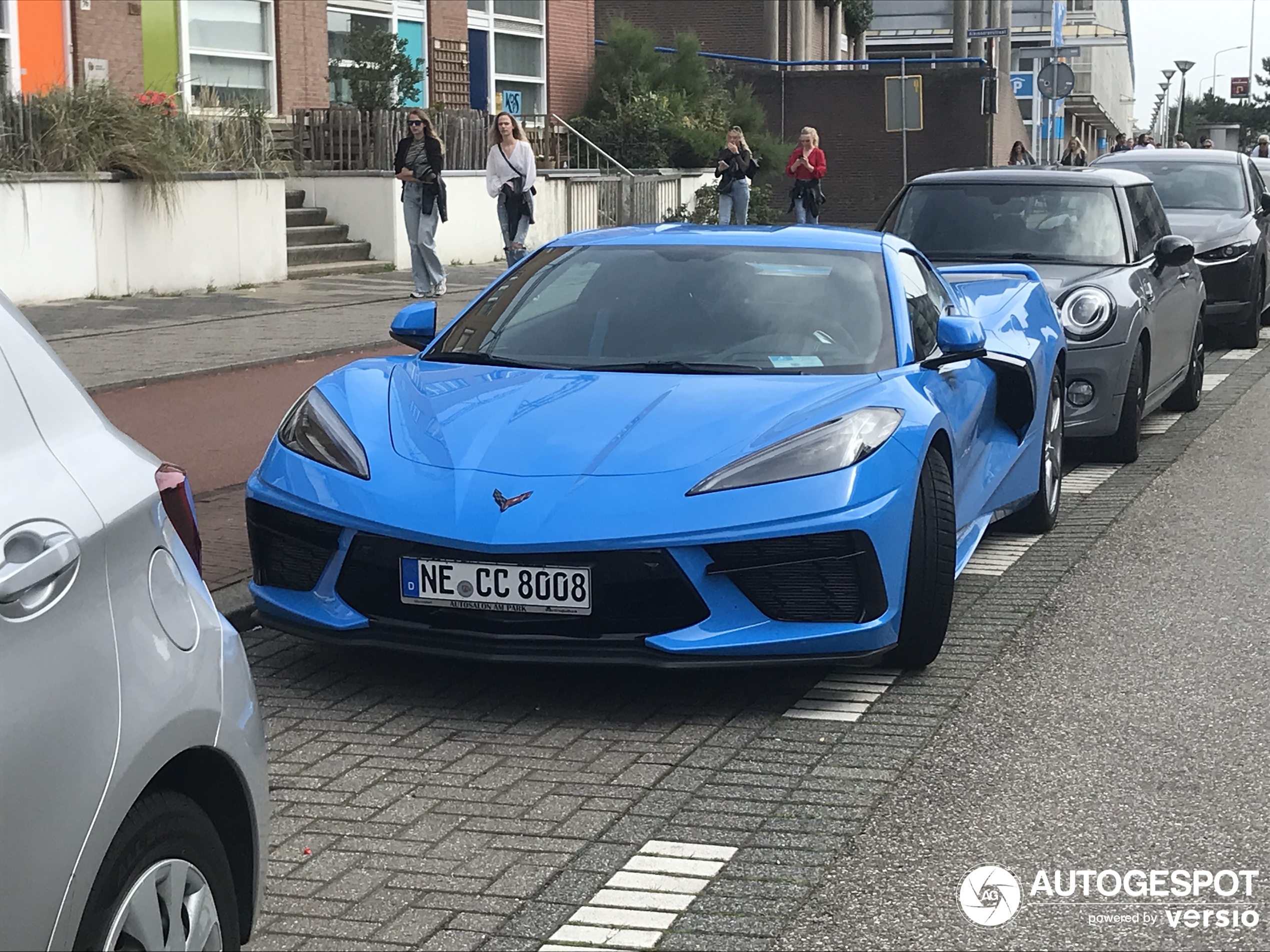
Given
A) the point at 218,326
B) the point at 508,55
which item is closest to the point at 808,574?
the point at 218,326

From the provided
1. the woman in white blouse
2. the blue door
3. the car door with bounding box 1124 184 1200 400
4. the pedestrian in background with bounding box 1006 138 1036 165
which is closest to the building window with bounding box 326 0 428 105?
the blue door

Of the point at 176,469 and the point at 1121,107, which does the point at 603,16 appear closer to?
the point at 176,469

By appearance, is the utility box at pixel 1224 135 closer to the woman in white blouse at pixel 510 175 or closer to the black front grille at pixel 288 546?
the woman in white blouse at pixel 510 175

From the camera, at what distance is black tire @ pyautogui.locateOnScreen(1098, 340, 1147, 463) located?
955 centimetres

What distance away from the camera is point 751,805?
4410mm

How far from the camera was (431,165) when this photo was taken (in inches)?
735

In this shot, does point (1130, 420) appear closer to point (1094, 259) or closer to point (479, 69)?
point (1094, 259)

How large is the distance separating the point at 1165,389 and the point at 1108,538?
3.27 metres

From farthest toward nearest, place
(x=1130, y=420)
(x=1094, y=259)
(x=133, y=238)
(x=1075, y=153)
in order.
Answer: (x=1075, y=153), (x=133, y=238), (x=1094, y=259), (x=1130, y=420)

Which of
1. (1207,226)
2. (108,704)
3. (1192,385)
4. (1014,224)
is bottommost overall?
(1192,385)

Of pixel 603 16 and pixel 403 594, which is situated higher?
pixel 603 16

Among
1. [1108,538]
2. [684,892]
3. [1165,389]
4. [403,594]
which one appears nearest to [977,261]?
[1165,389]

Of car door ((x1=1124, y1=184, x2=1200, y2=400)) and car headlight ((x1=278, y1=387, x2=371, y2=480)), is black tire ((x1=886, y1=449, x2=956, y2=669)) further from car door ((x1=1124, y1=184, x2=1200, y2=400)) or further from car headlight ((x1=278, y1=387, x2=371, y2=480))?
car door ((x1=1124, y1=184, x2=1200, y2=400))

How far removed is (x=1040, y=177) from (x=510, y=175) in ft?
28.7
